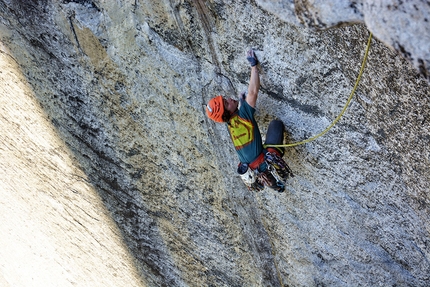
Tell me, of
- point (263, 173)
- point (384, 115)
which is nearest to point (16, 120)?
point (263, 173)

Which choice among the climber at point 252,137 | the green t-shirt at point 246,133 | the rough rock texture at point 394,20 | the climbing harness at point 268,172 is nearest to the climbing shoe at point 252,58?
the climber at point 252,137

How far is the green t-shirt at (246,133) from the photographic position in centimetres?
500

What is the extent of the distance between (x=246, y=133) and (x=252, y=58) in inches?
28.9

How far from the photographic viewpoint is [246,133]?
5.06m

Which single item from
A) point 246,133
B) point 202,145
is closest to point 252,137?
point 246,133

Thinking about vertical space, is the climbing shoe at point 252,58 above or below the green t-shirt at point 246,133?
above

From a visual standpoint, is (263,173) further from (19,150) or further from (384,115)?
(19,150)

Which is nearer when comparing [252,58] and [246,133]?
[252,58]

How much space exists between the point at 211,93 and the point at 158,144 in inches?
44.3

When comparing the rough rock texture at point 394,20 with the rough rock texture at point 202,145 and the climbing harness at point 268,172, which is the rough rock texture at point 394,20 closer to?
the rough rock texture at point 202,145

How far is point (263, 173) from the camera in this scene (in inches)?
207

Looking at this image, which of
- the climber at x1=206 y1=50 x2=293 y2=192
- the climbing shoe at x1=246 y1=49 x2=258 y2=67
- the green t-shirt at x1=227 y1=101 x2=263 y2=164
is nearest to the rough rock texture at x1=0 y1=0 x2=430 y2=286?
the climbing shoe at x1=246 y1=49 x2=258 y2=67

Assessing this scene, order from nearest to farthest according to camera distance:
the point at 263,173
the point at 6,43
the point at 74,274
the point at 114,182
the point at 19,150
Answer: the point at 263,173
the point at 6,43
the point at 114,182
the point at 19,150
the point at 74,274

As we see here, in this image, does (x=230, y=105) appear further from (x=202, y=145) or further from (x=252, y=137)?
(x=202, y=145)
